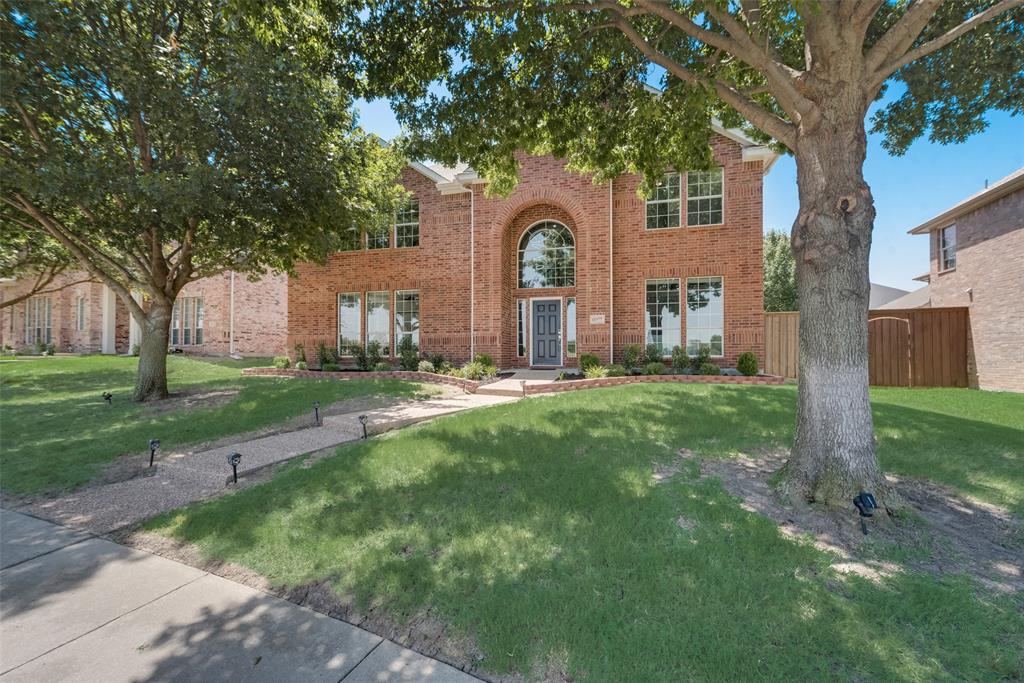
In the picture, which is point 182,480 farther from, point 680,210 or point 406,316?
point 680,210

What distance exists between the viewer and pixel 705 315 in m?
12.9

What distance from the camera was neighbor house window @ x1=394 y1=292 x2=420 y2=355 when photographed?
15.3 metres

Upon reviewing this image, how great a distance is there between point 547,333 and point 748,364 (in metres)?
6.10

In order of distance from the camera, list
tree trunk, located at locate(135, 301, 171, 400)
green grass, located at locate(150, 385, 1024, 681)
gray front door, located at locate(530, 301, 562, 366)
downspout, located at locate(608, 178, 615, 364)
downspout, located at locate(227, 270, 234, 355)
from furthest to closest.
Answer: downspout, located at locate(227, 270, 234, 355)
gray front door, located at locate(530, 301, 562, 366)
downspout, located at locate(608, 178, 615, 364)
tree trunk, located at locate(135, 301, 171, 400)
green grass, located at locate(150, 385, 1024, 681)

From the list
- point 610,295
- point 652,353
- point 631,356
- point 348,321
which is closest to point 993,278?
point 652,353

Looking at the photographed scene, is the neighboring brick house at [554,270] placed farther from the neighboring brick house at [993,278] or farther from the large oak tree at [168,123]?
the neighboring brick house at [993,278]

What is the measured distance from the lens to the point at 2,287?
28.2m

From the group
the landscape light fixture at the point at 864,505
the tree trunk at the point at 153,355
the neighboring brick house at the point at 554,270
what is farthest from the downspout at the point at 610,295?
the tree trunk at the point at 153,355

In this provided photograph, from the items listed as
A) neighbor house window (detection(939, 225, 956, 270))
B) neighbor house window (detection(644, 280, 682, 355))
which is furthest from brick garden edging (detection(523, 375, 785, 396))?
neighbor house window (detection(939, 225, 956, 270))

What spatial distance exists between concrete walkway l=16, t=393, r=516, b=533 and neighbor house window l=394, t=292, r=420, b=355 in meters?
7.56

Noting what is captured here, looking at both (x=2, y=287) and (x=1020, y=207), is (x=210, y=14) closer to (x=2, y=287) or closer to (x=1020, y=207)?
(x=1020, y=207)

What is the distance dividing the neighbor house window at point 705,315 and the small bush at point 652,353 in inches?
34.3

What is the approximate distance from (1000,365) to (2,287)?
165 feet

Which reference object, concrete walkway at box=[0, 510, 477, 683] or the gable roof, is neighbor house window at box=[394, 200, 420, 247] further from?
the gable roof
